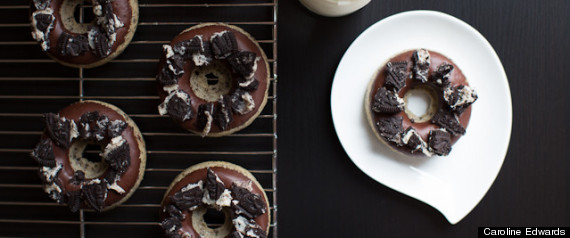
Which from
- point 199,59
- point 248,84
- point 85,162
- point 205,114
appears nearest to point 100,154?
point 85,162

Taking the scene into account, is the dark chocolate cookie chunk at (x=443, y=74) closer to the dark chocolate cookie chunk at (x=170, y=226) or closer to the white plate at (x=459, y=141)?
the white plate at (x=459, y=141)

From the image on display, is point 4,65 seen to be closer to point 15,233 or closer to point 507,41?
point 15,233

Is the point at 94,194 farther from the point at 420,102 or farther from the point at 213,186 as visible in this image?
the point at 420,102

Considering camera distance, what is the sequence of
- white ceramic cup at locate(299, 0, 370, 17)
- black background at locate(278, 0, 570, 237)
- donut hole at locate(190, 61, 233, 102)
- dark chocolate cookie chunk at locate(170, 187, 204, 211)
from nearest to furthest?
1. white ceramic cup at locate(299, 0, 370, 17)
2. dark chocolate cookie chunk at locate(170, 187, 204, 211)
3. donut hole at locate(190, 61, 233, 102)
4. black background at locate(278, 0, 570, 237)

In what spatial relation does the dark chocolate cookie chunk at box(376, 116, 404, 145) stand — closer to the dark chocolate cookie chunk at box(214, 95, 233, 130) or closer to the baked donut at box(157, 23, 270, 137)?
the baked donut at box(157, 23, 270, 137)

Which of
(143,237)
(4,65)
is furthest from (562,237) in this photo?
(4,65)

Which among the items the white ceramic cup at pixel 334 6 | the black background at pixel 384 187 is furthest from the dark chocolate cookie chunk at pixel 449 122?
the white ceramic cup at pixel 334 6

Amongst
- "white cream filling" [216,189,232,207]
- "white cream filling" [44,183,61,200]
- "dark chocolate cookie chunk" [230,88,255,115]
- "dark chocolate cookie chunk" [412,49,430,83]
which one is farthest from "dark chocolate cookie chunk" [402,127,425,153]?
"white cream filling" [44,183,61,200]

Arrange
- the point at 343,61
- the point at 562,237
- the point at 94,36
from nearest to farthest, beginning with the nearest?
the point at 94,36, the point at 343,61, the point at 562,237
